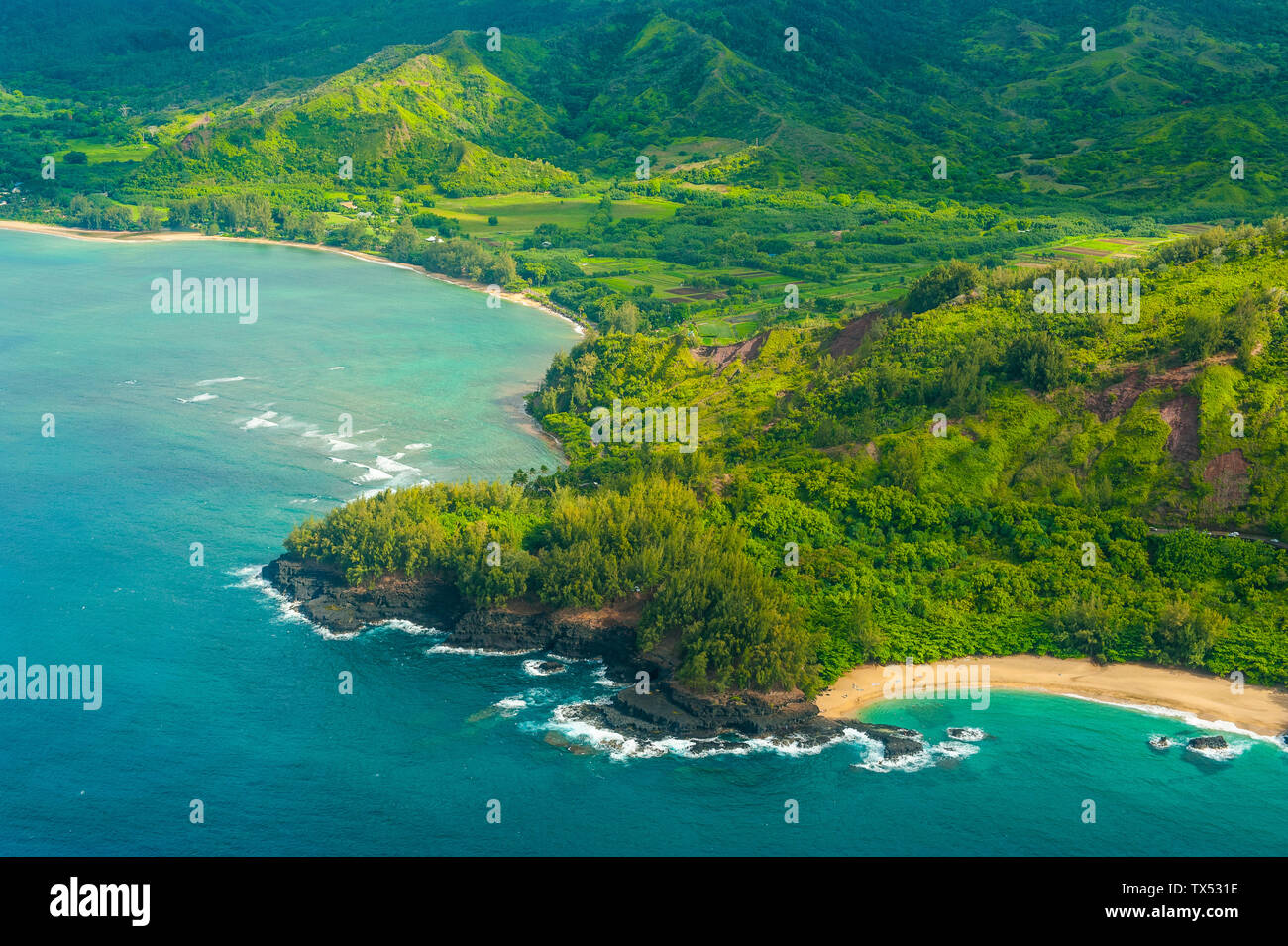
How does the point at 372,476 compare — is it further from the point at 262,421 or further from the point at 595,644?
the point at 595,644

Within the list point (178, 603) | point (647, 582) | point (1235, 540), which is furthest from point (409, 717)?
point (1235, 540)

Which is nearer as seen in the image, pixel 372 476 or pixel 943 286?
pixel 372 476

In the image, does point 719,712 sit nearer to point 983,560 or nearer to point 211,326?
point 983,560

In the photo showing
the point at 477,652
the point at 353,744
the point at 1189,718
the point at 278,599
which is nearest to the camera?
the point at 353,744

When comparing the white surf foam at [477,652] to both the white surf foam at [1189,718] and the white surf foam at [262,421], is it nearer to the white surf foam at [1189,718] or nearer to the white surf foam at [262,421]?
the white surf foam at [1189,718]

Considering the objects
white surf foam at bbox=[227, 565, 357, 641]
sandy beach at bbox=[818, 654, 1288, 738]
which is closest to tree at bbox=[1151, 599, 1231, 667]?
sandy beach at bbox=[818, 654, 1288, 738]

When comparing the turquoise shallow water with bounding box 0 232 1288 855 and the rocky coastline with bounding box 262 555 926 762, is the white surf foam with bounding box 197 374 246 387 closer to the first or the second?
the turquoise shallow water with bounding box 0 232 1288 855

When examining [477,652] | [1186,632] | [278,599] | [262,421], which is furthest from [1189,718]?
[262,421]
